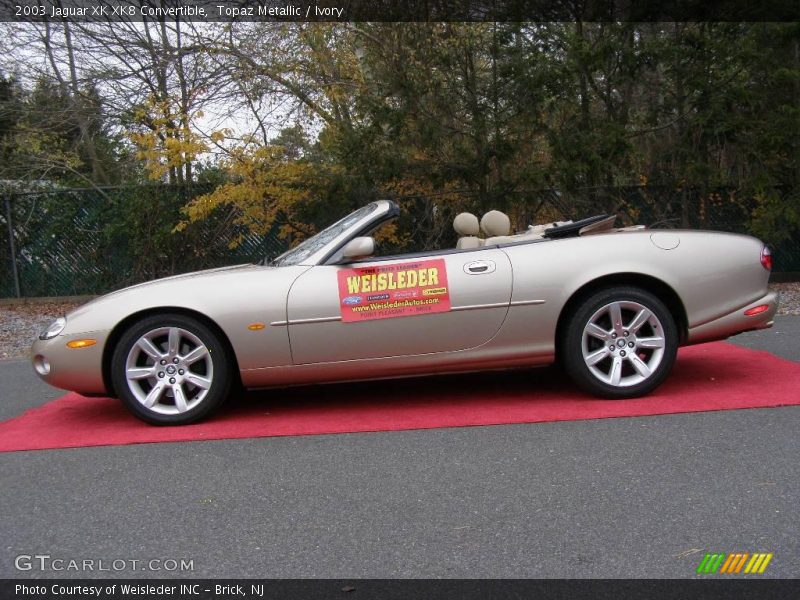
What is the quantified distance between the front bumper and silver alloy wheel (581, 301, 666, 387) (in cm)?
301

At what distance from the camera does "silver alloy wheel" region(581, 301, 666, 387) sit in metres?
4.62

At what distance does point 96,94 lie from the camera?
566 inches

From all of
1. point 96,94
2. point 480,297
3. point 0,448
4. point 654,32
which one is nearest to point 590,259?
point 480,297

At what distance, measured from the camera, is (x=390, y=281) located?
4.61m

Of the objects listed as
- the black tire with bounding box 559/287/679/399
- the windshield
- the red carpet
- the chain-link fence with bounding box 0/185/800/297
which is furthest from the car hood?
the chain-link fence with bounding box 0/185/800/297

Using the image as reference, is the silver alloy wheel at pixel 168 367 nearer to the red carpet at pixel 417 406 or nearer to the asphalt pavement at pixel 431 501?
the red carpet at pixel 417 406

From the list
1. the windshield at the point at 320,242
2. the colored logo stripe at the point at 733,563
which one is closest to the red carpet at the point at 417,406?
the windshield at the point at 320,242

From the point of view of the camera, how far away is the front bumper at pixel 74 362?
4555 millimetres

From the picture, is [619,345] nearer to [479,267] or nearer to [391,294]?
[479,267]

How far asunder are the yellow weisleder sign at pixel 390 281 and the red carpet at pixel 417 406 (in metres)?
0.82

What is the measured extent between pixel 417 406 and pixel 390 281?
0.90 meters

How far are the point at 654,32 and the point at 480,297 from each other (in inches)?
330

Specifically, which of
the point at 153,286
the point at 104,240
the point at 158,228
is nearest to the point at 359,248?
the point at 153,286
